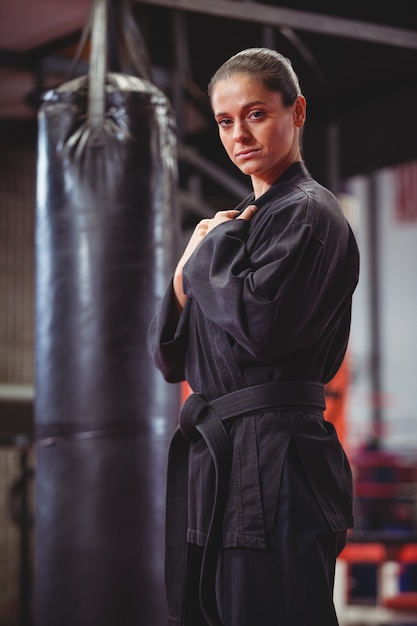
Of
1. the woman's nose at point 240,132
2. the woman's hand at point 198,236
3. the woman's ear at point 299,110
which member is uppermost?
the woman's ear at point 299,110

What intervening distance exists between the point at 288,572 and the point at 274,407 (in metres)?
0.29

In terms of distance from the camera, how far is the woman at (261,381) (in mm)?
1468

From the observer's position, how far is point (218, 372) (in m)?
1.60

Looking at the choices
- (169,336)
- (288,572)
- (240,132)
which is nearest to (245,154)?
(240,132)

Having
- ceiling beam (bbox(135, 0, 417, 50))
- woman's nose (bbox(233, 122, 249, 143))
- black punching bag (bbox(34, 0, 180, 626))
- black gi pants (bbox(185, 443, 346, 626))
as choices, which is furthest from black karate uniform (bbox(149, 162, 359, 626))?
ceiling beam (bbox(135, 0, 417, 50))

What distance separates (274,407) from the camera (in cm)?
153

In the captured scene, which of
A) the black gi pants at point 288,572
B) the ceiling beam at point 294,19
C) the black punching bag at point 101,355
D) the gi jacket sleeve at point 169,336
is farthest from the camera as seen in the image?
the ceiling beam at point 294,19

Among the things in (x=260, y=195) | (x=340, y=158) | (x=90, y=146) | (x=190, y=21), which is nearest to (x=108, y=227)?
(x=90, y=146)

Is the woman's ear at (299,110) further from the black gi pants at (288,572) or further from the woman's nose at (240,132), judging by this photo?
the black gi pants at (288,572)

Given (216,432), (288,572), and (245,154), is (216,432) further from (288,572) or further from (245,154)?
(245,154)

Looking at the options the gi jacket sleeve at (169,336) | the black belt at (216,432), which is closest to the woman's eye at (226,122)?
the gi jacket sleeve at (169,336)

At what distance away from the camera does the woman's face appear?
158 centimetres

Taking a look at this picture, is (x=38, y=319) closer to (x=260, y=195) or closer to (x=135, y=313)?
(x=135, y=313)

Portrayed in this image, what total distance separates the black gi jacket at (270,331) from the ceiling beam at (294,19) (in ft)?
6.56
